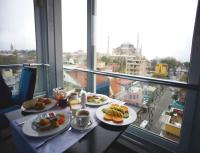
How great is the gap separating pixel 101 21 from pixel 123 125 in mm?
1660

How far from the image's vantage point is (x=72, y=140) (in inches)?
31.0

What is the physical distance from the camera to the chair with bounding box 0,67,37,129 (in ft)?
5.52

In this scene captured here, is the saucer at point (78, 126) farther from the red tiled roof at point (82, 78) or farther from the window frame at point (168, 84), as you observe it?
the red tiled roof at point (82, 78)

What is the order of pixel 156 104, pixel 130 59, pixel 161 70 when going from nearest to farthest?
1. pixel 161 70
2. pixel 156 104
3. pixel 130 59

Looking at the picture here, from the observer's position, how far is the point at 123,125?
929 millimetres

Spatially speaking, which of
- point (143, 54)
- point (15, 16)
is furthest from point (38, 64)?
point (143, 54)

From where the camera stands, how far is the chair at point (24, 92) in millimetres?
1683

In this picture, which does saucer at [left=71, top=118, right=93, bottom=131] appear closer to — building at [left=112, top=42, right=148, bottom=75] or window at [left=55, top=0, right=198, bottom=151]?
window at [left=55, top=0, right=198, bottom=151]

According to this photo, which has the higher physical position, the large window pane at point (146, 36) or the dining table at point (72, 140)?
the large window pane at point (146, 36)

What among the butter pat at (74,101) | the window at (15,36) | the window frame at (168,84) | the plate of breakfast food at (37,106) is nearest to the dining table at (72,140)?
the plate of breakfast food at (37,106)

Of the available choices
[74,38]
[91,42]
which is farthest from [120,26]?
[74,38]

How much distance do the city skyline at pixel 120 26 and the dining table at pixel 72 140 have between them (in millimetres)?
1047

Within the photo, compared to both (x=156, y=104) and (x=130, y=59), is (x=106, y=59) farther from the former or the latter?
(x=156, y=104)

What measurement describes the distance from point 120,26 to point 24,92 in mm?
1519
